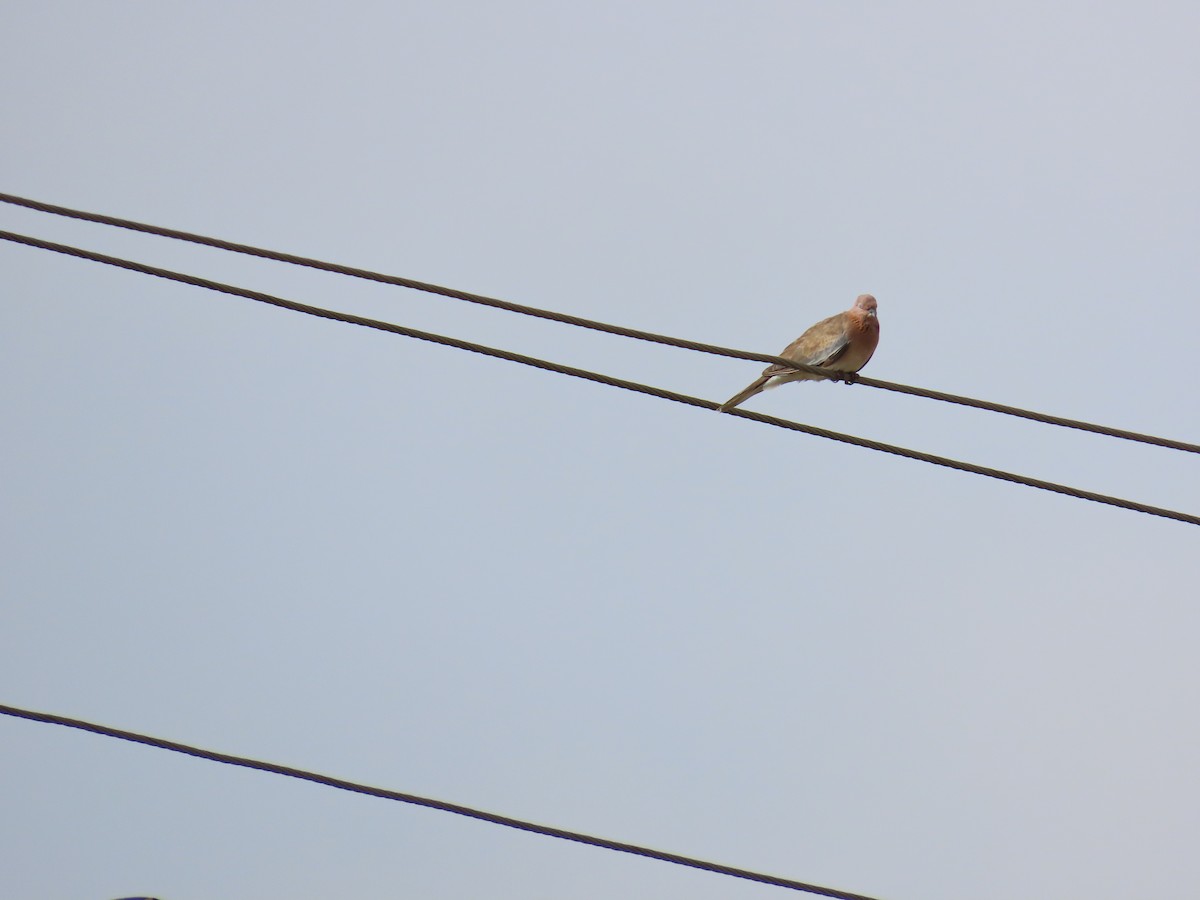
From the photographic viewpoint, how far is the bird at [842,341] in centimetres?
1162

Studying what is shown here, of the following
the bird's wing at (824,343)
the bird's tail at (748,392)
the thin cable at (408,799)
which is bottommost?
the thin cable at (408,799)

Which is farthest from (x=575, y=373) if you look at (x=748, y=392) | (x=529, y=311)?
(x=748, y=392)

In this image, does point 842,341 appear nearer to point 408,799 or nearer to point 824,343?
point 824,343

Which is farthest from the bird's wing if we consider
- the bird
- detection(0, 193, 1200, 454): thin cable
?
detection(0, 193, 1200, 454): thin cable

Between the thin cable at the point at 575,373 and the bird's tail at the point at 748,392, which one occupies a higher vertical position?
the bird's tail at the point at 748,392

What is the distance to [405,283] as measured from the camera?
23.2 ft

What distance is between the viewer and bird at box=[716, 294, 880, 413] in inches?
458

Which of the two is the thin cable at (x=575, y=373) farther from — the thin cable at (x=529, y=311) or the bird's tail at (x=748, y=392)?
the bird's tail at (x=748, y=392)

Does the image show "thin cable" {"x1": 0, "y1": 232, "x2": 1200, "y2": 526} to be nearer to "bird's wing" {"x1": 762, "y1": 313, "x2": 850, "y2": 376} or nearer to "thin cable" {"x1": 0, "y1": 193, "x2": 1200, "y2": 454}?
"thin cable" {"x1": 0, "y1": 193, "x2": 1200, "y2": 454}

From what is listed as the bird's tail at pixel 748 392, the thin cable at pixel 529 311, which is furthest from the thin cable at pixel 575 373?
the bird's tail at pixel 748 392

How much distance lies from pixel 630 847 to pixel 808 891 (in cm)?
74

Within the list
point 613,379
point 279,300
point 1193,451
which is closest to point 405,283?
point 279,300

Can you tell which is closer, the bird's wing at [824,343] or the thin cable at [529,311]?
the thin cable at [529,311]

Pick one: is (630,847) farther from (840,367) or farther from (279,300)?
(840,367)
